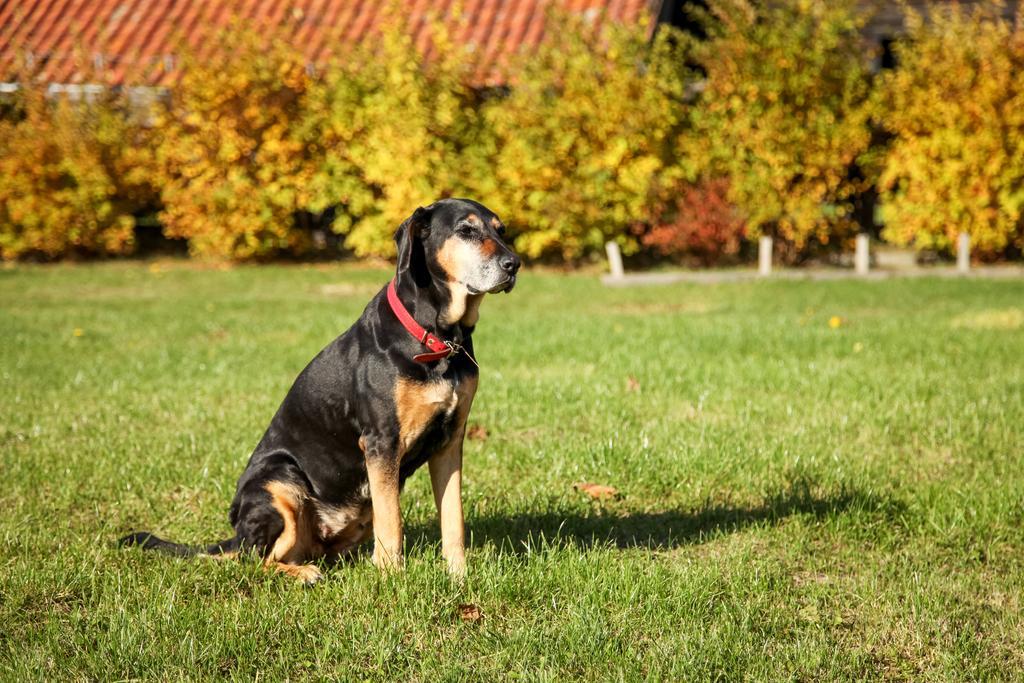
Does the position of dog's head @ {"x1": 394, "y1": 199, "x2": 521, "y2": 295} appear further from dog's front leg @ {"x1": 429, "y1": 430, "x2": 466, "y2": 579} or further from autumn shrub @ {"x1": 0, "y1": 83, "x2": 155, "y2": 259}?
autumn shrub @ {"x1": 0, "y1": 83, "x2": 155, "y2": 259}

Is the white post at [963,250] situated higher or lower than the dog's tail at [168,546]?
higher

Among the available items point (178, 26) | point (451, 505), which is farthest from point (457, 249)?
point (178, 26)

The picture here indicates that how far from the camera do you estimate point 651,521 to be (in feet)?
15.0

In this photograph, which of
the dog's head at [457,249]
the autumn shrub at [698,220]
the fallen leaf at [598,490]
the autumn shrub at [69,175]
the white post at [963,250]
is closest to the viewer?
the dog's head at [457,249]

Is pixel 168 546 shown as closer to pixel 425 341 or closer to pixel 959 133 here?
pixel 425 341

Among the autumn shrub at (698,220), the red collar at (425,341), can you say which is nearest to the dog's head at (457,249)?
the red collar at (425,341)

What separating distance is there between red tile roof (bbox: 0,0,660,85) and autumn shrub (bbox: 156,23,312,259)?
73 cm

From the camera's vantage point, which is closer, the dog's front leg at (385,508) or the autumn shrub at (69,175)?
the dog's front leg at (385,508)

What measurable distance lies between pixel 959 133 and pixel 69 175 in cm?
1487

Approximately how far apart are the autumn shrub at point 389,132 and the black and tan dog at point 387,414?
40.4 ft

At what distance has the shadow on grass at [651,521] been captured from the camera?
431cm

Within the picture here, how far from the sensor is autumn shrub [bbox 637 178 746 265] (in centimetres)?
1595

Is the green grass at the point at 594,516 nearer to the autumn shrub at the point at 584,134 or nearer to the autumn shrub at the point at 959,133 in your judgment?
the autumn shrub at the point at 959,133

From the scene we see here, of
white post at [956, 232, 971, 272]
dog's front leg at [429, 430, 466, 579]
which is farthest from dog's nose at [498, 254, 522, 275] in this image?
white post at [956, 232, 971, 272]
